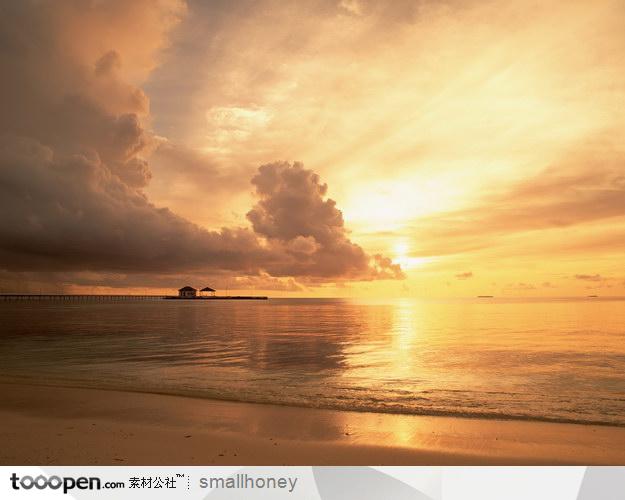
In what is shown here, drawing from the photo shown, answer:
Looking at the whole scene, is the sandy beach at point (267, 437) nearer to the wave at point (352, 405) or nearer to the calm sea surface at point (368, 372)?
the wave at point (352, 405)

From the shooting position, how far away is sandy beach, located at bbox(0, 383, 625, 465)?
36.2ft

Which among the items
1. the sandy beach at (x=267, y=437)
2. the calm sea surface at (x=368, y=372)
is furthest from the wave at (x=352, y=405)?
the sandy beach at (x=267, y=437)

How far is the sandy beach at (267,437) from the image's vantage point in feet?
36.2

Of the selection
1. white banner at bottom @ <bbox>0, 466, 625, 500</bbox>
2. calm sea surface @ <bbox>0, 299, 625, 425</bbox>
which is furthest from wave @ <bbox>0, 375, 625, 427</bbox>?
white banner at bottom @ <bbox>0, 466, 625, 500</bbox>

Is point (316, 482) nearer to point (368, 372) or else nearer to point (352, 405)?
point (352, 405)

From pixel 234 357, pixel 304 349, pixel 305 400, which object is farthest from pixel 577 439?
pixel 304 349

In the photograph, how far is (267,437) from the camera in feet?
42.3

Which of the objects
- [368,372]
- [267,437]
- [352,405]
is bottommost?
[368,372]

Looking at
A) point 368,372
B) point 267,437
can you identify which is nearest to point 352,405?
point 267,437

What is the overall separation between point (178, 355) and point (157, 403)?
1663cm

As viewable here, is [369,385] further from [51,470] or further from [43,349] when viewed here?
[43,349]

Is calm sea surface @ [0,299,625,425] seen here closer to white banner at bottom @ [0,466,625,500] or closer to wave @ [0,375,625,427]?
wave @ [0,375,625,427]

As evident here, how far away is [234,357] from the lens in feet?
108

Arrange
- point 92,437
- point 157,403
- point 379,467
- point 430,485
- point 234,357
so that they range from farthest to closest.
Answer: point 234,357 < point 157,403 < point 92,437 < point 379,467 < point 430,485
